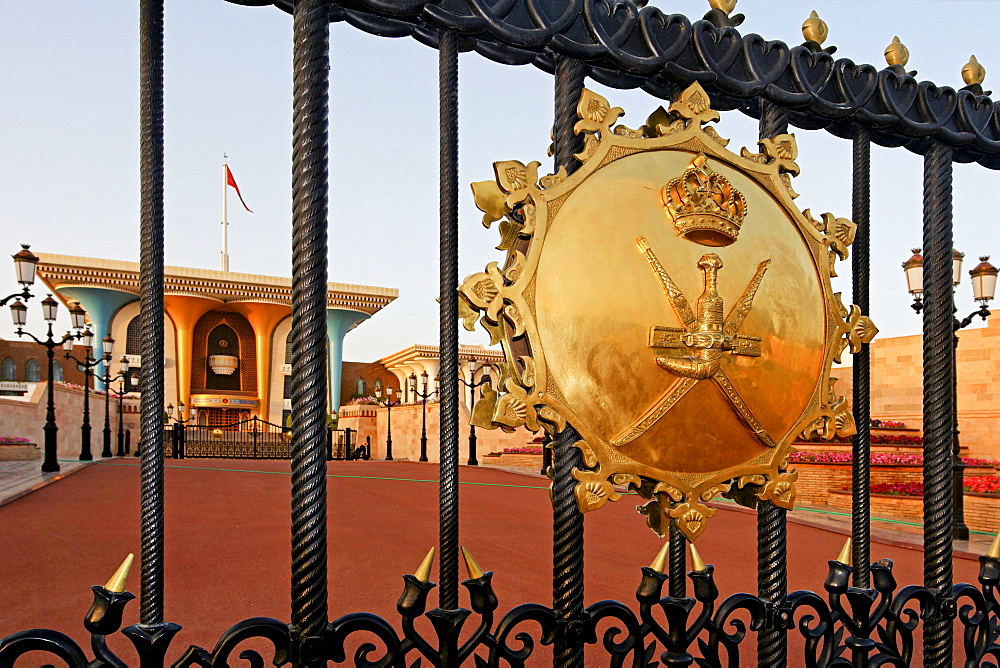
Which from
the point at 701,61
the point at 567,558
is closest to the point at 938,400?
the point at 701,61

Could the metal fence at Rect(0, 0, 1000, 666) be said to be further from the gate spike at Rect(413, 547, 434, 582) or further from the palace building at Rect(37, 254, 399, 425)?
the palace building at Rect(37, 254, 399, 425)

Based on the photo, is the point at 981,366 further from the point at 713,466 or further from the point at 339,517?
the point at 713,466

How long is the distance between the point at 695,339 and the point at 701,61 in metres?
0.90

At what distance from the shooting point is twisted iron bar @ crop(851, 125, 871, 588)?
2.37 metres

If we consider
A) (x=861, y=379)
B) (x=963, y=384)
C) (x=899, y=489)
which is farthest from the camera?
(x=963, y=384)

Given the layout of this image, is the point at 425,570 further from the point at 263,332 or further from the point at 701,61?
the point at 263,332

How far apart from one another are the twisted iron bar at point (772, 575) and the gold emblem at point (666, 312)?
4.0 inches

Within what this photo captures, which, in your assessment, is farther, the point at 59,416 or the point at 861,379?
the point at 59,416

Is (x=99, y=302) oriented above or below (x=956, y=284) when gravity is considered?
above

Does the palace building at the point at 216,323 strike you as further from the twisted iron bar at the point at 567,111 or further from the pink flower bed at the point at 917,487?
the twisted iron bar at the point at 567,111

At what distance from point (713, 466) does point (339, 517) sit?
6155 millimetres

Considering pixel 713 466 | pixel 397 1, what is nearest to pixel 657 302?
pixel 713 466

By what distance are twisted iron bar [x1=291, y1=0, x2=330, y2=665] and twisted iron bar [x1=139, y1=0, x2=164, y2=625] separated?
0.31 m

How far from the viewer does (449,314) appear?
1.87 m
